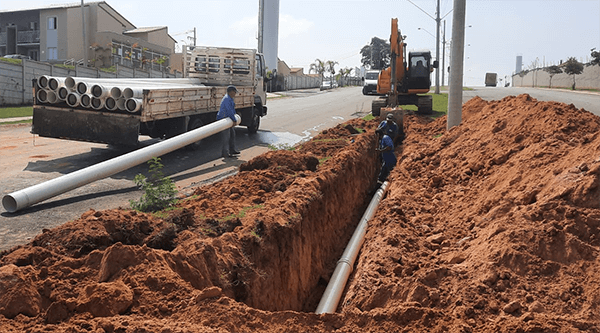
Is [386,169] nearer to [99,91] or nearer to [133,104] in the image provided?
[133,104]

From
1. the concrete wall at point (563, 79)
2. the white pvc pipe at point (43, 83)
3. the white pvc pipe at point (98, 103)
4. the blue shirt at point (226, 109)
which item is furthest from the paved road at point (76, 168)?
the concrete wall at point (563, 79)

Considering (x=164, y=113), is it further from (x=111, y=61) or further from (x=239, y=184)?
(x=111, y=61)

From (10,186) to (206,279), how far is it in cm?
588

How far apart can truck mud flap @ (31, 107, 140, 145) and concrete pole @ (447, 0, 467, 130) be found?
7992mm

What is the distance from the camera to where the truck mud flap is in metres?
11.8

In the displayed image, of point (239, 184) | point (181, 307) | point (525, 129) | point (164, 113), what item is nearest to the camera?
point (181, 307)

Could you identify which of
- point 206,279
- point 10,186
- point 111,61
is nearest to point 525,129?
point 206,279

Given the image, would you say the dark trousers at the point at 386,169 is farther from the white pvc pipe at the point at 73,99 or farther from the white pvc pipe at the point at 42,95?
the white pvc pipe at the point at 42,95

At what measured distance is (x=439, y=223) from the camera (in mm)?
7953

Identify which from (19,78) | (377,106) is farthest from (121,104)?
(19,78)

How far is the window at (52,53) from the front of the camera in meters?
46.4

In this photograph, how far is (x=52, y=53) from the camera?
4659 cm

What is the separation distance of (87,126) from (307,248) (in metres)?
6.56

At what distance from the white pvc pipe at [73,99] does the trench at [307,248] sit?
5.68 meters
